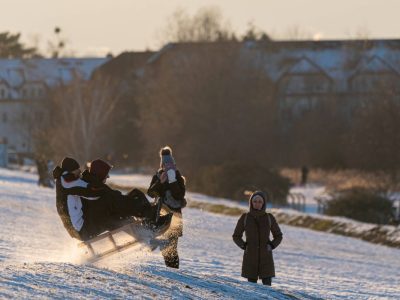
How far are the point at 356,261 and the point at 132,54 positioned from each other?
313 feet

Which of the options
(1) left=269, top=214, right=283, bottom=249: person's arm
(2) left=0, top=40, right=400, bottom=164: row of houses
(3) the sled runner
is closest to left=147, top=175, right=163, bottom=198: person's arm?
(3) the sled runner

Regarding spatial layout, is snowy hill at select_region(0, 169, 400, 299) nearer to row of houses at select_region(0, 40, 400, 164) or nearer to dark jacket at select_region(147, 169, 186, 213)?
dark jacket at select_region(147, 169, 186, 213)

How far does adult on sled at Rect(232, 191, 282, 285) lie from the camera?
1583cm

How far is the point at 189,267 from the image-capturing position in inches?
768

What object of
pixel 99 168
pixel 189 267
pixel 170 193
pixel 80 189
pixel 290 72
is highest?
pixel 99 168

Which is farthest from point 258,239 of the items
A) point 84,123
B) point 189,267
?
point 84,123

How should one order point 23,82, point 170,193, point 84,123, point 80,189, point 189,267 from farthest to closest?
point 23,82
point 84,123
point 189,267
point 170,193
point 80,189

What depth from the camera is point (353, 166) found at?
73.1 m

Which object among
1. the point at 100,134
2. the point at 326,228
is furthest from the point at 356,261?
the point at 100,134

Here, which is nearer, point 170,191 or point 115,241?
point 115,241

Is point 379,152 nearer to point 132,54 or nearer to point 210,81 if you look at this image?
point 210,81

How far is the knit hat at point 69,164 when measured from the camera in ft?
51.0

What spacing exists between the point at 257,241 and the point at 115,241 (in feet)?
5.31

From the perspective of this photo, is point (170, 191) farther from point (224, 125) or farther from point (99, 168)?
point (224, 125)
